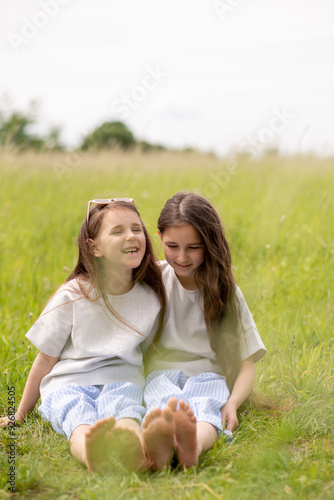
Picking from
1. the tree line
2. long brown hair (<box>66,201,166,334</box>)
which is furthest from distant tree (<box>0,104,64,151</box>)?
long brown hair (<box>66,201,166,334</box>)

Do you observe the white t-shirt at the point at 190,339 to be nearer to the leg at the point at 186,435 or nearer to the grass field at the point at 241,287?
the grass field at the point at 241,287

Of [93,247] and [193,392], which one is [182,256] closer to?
[93,247]

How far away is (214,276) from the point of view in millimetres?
2521

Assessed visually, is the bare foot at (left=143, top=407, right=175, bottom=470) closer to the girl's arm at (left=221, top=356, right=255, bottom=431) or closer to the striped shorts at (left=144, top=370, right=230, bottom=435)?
the striped shorts at (left=144, top=370, right=230, bottom=435)

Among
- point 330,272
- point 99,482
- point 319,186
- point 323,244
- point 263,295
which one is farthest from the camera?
point 319,186

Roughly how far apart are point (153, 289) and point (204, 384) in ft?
1.71

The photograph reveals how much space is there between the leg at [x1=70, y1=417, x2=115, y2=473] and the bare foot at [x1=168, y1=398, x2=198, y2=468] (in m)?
0.23

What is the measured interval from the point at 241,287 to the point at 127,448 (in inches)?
74.2

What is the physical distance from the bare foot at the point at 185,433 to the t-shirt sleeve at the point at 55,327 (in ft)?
2.54

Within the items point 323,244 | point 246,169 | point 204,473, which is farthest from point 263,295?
point 246,169

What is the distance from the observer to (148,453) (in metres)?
1.96

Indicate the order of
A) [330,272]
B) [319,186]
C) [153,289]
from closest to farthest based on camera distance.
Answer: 1. [153,289]
2. [330,272]
3. [319,186]

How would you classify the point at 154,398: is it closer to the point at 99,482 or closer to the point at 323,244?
the point at 99,482

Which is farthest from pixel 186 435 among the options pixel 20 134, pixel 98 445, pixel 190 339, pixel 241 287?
pixel 20 134
